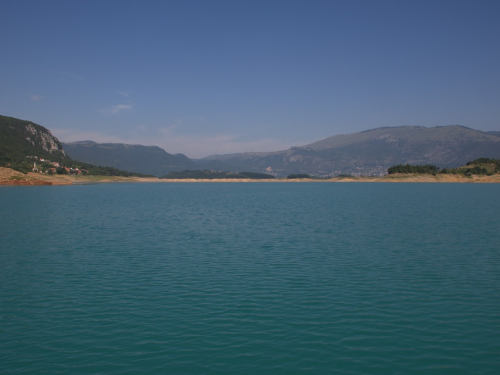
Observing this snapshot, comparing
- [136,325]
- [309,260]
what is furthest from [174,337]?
[309,260]

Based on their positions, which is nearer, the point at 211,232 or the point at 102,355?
the point at 102,355

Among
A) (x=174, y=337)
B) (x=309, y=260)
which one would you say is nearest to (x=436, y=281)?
(x=309, y=260)

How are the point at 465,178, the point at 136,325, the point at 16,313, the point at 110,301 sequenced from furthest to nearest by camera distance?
the point at 465,178, the point at 110,301, the point at 16,313, the point at 136,325

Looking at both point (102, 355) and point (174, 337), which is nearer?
point (102, 355)

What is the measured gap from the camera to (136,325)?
1512cm

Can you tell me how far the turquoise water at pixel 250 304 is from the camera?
1245 centimetres

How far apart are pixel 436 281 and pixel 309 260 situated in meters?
7.73

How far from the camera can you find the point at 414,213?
54.2 m

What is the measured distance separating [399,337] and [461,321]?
11.1 ft

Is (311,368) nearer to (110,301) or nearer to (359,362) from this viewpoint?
(359,362)

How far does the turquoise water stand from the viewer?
40.9ft

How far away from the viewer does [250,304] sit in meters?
17.4

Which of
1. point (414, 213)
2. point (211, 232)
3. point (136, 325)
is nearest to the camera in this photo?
point (136, 325)

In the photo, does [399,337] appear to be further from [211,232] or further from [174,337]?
[211,232]
